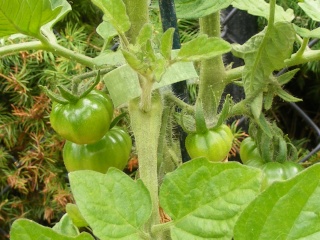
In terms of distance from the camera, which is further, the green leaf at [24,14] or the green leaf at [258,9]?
the green leaf at [258,9]

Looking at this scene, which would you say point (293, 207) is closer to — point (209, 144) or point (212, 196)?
point (212, 196)

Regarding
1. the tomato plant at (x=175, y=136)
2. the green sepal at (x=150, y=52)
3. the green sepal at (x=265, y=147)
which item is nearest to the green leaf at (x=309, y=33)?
the tomato plant at (x=175, y=136)

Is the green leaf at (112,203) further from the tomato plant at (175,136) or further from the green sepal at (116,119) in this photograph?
the green sepal at (116,119)

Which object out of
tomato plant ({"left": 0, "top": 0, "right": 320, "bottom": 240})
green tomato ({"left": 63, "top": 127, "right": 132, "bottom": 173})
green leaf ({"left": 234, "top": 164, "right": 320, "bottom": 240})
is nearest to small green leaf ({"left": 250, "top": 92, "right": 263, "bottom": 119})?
tomato plant ({"left": 0, "top": 0, "right": 320, "bottom": 240})

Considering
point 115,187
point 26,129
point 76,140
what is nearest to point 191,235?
point 115,187

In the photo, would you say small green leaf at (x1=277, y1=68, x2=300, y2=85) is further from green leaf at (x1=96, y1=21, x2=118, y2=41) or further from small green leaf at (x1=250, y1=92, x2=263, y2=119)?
green leaf at (x1=96, y1=21, x2=118, y2=41)
